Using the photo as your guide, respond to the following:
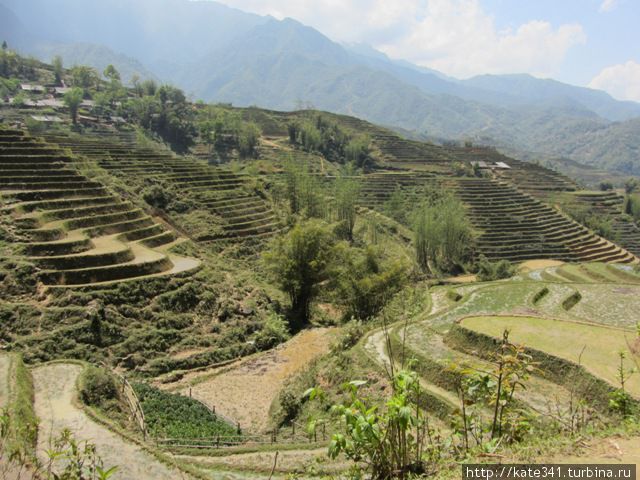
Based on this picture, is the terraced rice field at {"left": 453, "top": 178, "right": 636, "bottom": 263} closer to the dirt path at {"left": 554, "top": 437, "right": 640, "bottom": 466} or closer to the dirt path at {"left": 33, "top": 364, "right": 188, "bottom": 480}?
the dirt path at {"left": 33, "top": 364, "right": 188, "bottom": 480}

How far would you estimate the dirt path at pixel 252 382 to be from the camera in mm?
16562

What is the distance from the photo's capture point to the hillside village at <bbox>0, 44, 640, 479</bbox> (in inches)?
227

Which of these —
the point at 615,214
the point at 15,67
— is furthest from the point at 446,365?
the point at 15,67

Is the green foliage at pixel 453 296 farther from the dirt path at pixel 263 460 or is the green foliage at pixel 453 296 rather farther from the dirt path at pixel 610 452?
the dirt path at pixel 610 452

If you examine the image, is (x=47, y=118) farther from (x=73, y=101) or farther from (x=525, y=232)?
(x=525, y=232)

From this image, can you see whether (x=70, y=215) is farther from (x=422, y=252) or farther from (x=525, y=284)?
(x=422, y=252)

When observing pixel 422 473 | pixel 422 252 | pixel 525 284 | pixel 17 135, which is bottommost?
pixel 422 252

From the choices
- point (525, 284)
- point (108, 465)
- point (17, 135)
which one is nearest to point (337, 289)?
point (525, 284)

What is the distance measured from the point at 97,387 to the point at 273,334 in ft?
37.4

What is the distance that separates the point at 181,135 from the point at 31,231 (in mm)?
66893

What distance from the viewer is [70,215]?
26703 millimetres

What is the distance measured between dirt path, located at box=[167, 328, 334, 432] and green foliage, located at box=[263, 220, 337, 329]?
5.15 m

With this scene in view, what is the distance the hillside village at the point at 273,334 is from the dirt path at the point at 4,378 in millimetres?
78

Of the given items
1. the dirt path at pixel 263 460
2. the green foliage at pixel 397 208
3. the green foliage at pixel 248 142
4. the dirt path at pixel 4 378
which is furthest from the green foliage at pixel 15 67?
the dirt path at pixel 263 460
